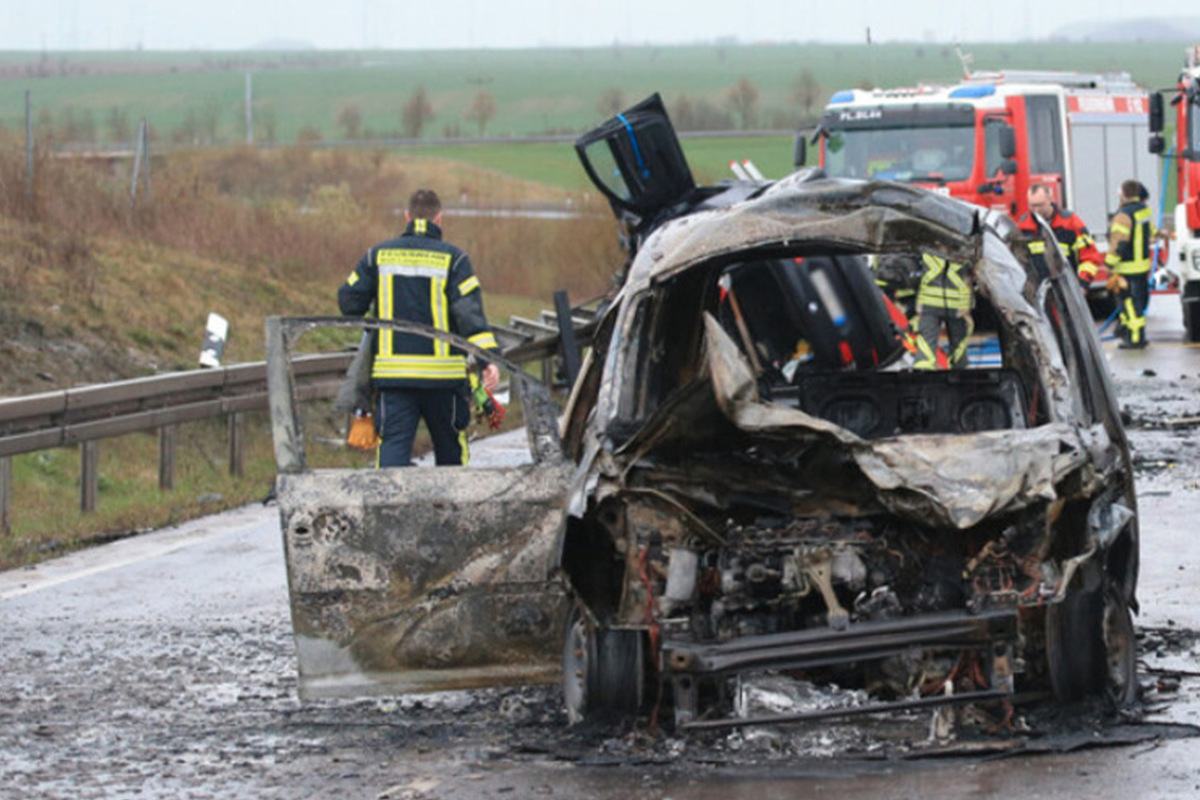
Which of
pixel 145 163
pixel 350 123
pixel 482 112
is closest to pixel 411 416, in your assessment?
pixel 145 163

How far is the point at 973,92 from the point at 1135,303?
564 centimetres

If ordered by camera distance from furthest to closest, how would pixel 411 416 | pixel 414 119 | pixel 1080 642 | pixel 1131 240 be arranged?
pixel 414 119, pixel 1131 240, pixel 411 416, pixel 1080 642

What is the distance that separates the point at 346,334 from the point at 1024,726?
19.4 meters

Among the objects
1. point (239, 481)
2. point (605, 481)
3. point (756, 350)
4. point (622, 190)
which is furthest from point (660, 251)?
point (239, 481)

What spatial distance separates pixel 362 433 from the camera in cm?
1035

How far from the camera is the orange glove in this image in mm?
10266

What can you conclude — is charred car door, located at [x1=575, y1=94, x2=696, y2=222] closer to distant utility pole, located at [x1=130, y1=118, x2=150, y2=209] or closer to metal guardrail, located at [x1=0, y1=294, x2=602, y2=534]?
metal guardrail, located at [x1=0, y1=294, x2=602, y2=534]

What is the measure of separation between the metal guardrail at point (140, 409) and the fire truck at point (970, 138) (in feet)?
42.1

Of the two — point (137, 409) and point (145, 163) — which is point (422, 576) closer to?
point (137, 409)

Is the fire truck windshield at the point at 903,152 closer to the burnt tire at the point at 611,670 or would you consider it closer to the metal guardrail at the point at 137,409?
the metal guardrail at the point at 137,409

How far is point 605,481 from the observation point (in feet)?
24.3

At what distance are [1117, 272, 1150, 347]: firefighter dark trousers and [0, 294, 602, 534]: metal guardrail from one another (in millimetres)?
10784

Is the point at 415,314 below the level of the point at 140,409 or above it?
above

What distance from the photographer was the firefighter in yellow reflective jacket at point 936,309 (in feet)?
57.2
